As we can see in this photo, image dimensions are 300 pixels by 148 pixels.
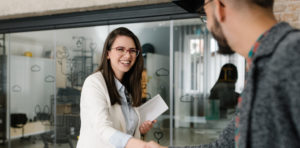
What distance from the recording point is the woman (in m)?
1.65

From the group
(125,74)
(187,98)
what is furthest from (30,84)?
(125,74)

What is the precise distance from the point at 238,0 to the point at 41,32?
4224 mm

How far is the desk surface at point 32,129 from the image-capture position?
4.51 metres

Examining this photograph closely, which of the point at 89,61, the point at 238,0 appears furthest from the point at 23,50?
the point at 238,0

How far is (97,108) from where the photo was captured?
5.36 ft

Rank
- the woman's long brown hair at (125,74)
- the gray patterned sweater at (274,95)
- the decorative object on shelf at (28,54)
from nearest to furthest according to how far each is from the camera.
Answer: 1. the gray patterned sweater at (274,95)
2. the woman's long brown hair at (125,74)
3. the decorative object on shelf at (28,54)

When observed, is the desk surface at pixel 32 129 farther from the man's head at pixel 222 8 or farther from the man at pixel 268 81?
the man at pixel 268 81

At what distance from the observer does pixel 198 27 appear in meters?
3.49

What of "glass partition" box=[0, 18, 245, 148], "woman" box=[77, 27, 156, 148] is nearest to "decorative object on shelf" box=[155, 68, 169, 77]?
"glass partition" box=[0, 18, 245, 148]

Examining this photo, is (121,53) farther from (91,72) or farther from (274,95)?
(91,72)

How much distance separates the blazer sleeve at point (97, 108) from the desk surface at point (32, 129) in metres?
3.05

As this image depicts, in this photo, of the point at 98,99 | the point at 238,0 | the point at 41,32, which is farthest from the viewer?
the point at 41,32

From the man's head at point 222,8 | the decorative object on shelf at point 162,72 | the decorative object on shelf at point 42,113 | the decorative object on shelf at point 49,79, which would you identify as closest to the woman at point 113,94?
the man's head at point 222,8

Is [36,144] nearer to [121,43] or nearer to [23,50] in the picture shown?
[23,50]
